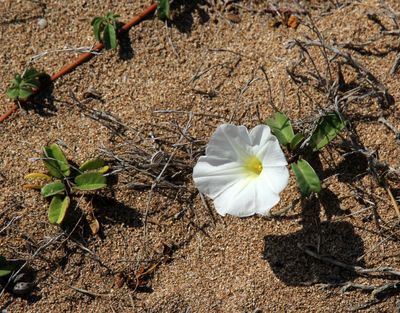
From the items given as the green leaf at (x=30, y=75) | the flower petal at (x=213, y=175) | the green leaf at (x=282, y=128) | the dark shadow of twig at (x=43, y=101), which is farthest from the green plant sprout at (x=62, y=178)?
the green leaf at (x=282, y=128)

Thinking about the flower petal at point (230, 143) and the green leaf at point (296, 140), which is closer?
the flower petal at point (230, 143)

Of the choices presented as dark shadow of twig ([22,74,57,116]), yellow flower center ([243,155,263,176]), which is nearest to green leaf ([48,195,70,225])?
dark shadow of twig ([22,74,57,116])

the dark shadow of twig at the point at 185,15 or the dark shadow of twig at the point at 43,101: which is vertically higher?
the dark shadow of twig at the point at 185,15

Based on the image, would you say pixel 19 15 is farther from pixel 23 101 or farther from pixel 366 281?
pixel 366 281

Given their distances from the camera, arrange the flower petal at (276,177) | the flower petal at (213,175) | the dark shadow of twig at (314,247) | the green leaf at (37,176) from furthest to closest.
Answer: the green leaf at (37,176) < the dark shadow of twig at (314,247) < the flower petal at (213,175) < the flower petal at (276,177)

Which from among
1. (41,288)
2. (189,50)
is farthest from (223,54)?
(41,288)

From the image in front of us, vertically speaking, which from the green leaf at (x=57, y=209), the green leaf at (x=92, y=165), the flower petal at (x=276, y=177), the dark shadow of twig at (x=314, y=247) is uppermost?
the flower petal at (x=276, y=177)

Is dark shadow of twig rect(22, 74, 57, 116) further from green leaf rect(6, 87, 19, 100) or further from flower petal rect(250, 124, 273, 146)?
flower petal rect(250, 124, 273, 146)

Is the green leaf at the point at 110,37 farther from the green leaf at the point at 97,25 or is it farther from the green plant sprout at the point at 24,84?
the green plant sprout at the point at 24,84
